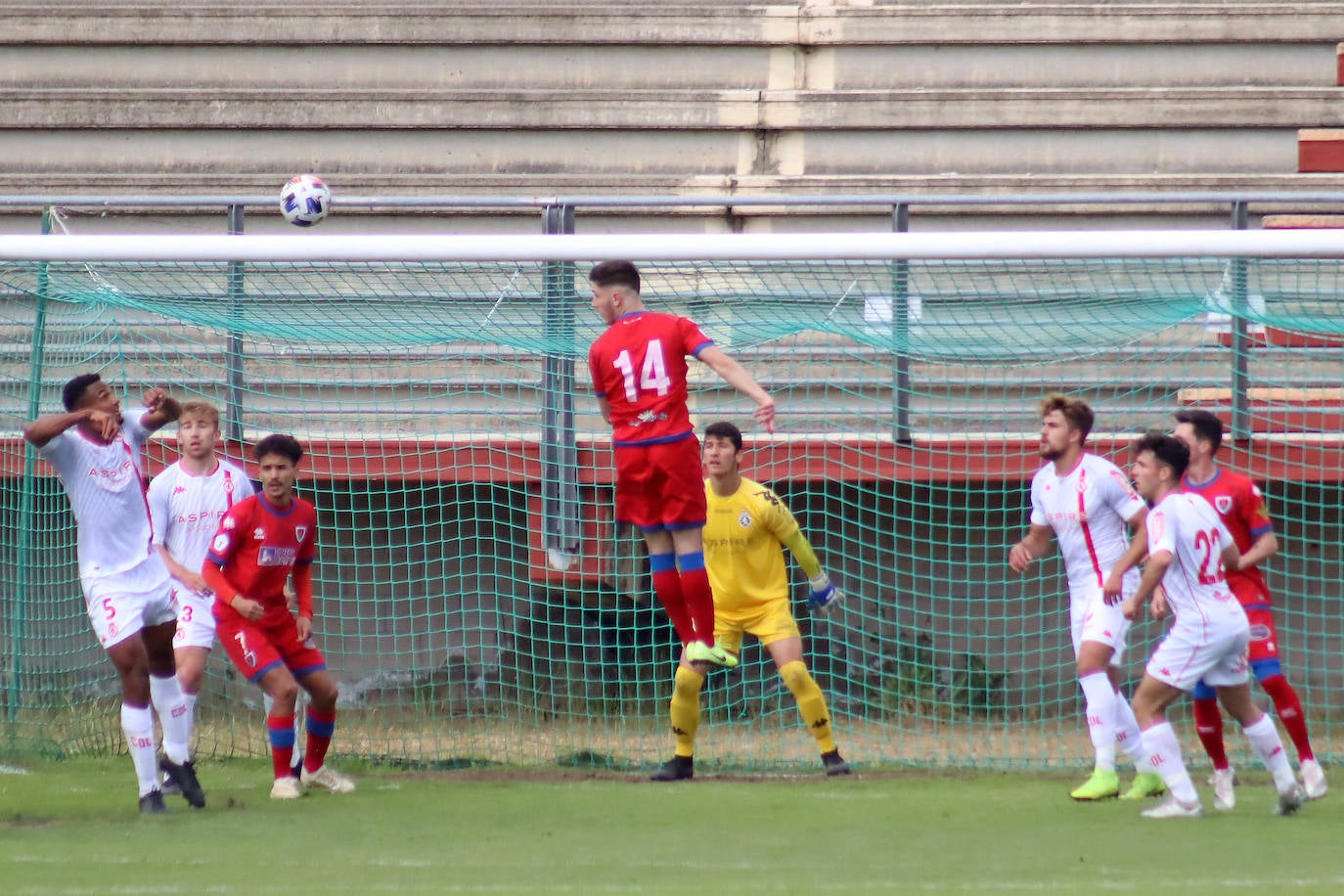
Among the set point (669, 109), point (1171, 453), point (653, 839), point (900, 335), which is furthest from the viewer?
point (669, 109)

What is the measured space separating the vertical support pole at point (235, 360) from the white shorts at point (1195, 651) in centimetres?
530

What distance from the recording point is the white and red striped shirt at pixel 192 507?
22.6ft

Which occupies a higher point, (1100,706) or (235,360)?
(235,360)

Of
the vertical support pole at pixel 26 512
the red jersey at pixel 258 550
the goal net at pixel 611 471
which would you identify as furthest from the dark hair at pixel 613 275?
the vertical support pole at pixel 26 512

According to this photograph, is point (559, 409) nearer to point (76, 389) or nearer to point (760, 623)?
point (760, 623)

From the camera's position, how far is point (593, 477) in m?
8.50

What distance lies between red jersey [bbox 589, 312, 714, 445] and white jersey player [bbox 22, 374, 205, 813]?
205 centimetres

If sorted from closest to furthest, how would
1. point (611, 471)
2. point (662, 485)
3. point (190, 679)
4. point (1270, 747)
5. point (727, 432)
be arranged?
point (1270, 747) < point (662, 485) < point (190, 679) < point (727, 432) < point (611, 471)

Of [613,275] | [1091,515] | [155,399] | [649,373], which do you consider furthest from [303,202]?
[1091,515]

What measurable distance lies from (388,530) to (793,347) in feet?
9.01

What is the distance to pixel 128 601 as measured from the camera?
20.4 ft

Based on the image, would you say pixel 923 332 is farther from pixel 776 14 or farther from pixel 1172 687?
pixel 776 14

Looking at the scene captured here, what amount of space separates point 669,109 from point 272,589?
18.1ft

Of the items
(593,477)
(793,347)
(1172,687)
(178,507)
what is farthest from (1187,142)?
(178,507)
